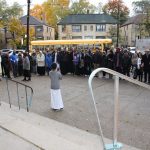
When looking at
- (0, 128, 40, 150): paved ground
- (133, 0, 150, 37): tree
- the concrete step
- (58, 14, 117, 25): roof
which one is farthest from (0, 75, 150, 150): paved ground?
(58, 14, 117, 25): roof

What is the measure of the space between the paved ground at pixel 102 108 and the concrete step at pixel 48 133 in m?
0.59

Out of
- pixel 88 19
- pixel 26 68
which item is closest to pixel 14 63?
pixel 26 68

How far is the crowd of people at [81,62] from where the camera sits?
18391 millimetres

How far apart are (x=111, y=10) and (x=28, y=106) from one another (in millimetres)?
103975

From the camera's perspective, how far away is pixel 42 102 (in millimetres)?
12625

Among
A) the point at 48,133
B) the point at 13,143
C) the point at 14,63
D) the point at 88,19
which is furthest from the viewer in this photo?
the point at 88,19

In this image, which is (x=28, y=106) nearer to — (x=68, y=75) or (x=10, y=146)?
(x=10, y=146)

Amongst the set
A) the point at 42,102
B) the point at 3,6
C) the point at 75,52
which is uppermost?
the point at 3,6

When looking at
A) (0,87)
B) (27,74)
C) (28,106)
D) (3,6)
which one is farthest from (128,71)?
(3,6)

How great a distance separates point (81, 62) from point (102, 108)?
9605 millimetres

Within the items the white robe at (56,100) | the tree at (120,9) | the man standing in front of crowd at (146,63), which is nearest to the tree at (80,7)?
the tree at (120,9)

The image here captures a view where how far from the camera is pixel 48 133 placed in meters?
7.74

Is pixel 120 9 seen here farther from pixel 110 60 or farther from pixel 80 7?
pixel 110 60

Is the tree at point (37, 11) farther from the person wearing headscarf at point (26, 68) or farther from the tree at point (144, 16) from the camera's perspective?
the person wearing headscarf at point (26, 68)
